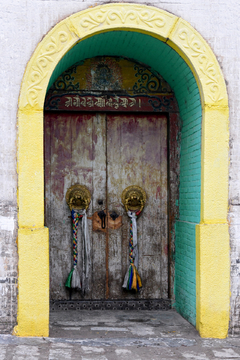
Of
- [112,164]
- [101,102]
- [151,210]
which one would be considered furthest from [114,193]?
[101,102]

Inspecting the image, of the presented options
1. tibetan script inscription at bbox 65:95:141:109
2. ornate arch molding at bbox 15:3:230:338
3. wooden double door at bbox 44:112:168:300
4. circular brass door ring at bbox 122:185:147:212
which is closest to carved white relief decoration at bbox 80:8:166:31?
ornate arch molding at bbox 15:3:230:338

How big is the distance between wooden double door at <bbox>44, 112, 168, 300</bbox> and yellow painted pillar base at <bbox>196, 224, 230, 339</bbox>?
3.70 ft

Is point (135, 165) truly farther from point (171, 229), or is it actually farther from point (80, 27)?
point (80, 27)

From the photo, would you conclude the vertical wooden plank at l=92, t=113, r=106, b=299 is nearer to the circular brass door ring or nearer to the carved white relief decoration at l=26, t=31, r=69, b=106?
the circular brass door ring

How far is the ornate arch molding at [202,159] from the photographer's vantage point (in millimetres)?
4309

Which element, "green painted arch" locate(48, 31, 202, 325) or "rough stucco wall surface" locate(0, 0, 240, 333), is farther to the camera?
"green painted arch" locate(48, 31, 202, 325)

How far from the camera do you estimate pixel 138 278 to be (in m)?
5.44

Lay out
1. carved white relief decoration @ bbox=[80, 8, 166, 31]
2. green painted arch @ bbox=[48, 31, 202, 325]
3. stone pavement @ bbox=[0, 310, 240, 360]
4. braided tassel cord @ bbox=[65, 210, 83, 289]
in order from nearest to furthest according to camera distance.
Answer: stone pavement @ bbox=[0, 310, 240, 360] → carved white relief decoration @ bbox=[80, 8, 166, 31] → green painted arch @ bbox=[48, 31, 202, 325] → braided tassel cord @ bbox=[65, 210, 83, 289]

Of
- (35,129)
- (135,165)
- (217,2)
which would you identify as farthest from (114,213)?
(217,2)

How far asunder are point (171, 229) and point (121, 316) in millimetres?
1247

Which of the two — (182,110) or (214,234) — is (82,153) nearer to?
(182,110)

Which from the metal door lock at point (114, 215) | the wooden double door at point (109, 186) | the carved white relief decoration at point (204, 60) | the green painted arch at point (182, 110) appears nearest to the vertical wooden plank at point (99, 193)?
the wooden double door at point (109, 186)

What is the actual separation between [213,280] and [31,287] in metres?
1.85

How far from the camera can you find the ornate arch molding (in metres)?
4.31
